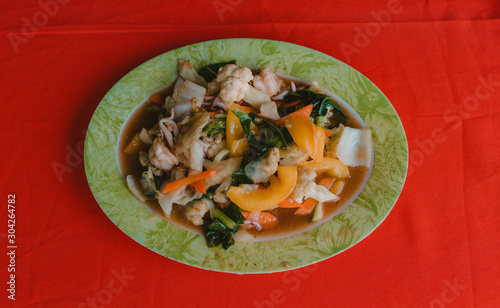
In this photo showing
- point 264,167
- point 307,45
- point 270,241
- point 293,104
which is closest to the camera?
point 264,167

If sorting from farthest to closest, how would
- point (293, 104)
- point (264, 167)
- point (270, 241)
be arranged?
point (293, 104) < point (270, 241) < point (264, 167)

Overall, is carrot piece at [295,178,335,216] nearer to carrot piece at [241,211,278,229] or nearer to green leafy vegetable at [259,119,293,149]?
carrot piece at [241,211,278,229]

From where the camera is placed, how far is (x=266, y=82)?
245 cm

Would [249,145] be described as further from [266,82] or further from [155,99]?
[155,99]

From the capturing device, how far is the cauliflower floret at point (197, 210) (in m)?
2.24

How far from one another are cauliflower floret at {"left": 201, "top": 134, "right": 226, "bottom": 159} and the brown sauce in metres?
0.41

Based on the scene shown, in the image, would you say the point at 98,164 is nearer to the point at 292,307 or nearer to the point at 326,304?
the point at 292,307

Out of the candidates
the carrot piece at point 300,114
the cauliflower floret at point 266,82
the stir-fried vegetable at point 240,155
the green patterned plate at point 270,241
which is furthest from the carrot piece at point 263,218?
the cauliflower floret at point 266,82

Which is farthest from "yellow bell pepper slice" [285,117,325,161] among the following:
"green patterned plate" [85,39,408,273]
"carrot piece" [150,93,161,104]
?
"carrot piece" [150,93,161,104]

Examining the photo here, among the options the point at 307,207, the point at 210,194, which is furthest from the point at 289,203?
the point at 210,194

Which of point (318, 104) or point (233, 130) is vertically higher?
point (318, 104)

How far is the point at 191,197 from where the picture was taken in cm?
228

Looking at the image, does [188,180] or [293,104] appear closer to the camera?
[188,180]

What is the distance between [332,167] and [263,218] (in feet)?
1.85
